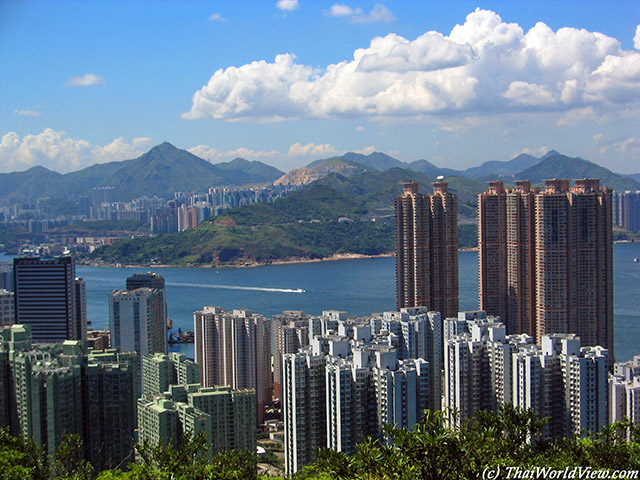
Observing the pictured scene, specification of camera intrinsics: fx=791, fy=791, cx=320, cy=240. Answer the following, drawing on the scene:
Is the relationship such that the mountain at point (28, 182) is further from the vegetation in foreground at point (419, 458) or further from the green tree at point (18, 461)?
the vegetation in foreground at point (419, 458)

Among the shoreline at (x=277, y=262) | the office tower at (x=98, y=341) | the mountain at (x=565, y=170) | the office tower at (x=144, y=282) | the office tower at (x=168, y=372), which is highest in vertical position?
the mountain at (x=565, y=170)

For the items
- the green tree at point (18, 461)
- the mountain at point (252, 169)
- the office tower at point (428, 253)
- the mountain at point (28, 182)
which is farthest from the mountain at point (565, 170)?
the green tree at point (18, 461)

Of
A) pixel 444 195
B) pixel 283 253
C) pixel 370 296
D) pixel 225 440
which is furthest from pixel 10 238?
pixel 225 440

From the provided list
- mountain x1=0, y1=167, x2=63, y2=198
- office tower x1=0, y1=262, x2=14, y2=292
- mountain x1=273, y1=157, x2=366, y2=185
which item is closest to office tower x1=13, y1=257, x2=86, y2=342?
office tower x1=0, y1=262, x2=14, y2=292

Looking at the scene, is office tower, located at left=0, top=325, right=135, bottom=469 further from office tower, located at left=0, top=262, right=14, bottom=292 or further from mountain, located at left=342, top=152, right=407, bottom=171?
mountain, located at left=342, top=152, right=407, bottom=171

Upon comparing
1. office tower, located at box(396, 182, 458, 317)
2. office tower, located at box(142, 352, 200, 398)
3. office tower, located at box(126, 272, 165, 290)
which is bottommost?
office tower, located at box(142, 352, 200, 398)

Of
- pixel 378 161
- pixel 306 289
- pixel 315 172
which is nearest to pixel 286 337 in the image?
pixel 306 289
